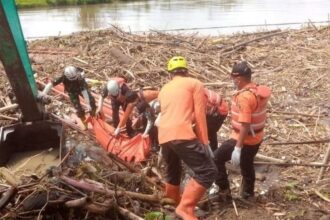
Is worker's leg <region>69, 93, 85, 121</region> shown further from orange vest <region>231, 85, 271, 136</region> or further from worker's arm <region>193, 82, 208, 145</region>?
orange vest <region>231, 85, 271, 136</region>

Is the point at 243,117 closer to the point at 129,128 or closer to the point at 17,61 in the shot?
the point at 17,61

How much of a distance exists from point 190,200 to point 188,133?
0.77m

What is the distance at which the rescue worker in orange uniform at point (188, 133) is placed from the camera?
5.05 metres

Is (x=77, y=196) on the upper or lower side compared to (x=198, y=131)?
lower

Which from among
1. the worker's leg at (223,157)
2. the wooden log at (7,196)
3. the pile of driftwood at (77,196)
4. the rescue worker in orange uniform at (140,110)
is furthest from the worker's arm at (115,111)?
the wooden log at (7,196)

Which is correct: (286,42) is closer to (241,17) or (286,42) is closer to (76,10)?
(241,17)

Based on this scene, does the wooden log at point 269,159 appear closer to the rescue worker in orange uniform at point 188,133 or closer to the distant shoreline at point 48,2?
the rescue worker in orange uniform at point 188,133

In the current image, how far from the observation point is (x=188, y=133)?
5.03 metres

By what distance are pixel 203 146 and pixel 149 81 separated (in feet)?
20.3

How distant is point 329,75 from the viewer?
11203 millimetres


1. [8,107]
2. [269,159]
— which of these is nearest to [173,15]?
[8,107]

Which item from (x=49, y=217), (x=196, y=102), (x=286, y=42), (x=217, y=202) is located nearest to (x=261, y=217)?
(x=217, y=202)

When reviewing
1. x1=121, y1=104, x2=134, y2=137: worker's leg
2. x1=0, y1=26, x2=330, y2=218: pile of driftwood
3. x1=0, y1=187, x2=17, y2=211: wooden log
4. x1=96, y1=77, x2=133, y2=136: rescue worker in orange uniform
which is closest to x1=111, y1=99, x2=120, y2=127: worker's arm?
x1=96, y1=77, x2=133, y2=136: rescue worker in orange uniform

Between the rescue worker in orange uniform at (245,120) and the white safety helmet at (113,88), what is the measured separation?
268 centimetres
